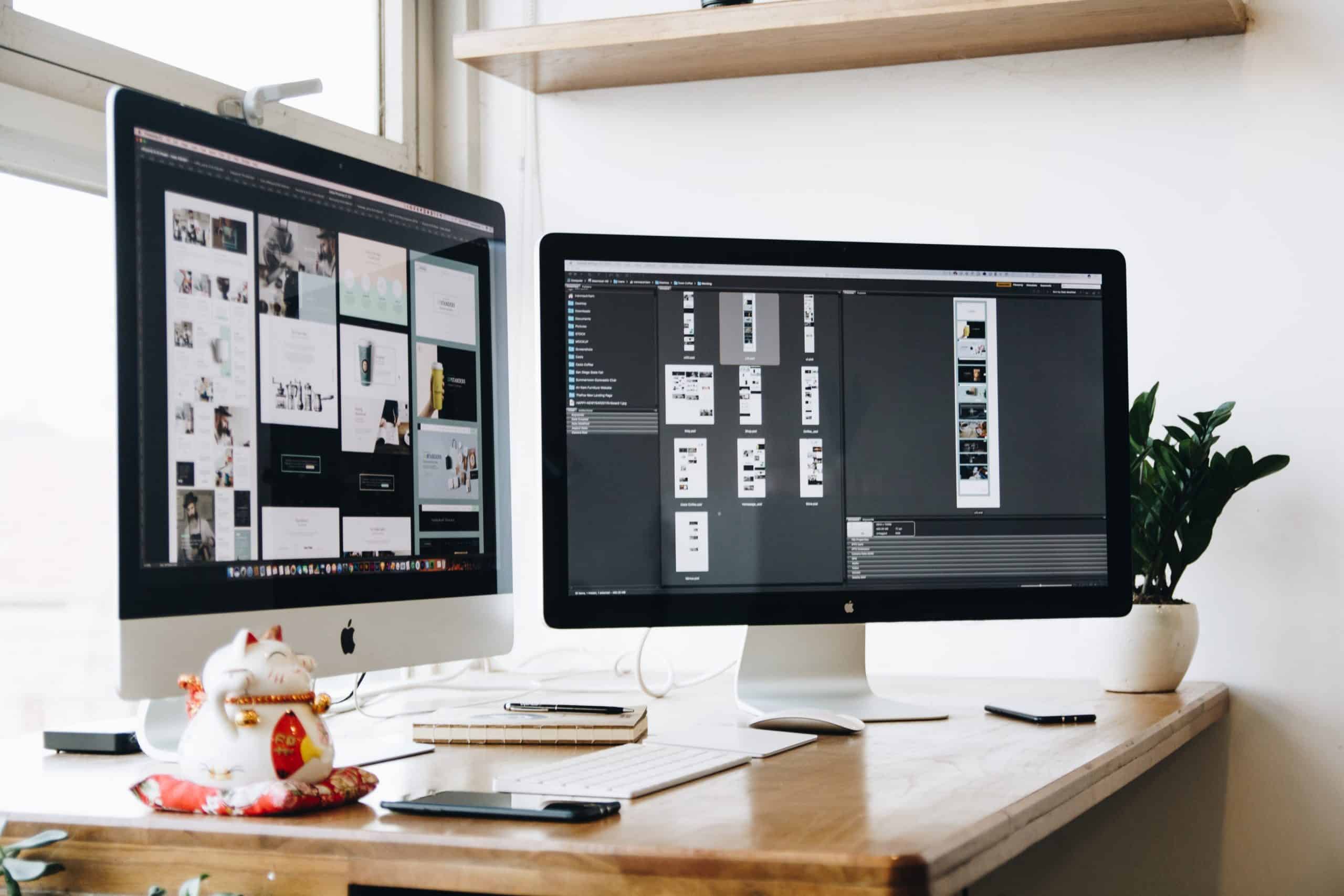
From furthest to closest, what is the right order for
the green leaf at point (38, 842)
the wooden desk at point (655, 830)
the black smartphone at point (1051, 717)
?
the black smartphone at point (1051, 717) → the green leaf at point (38, 842) → the wooden desk at point (655, 830)

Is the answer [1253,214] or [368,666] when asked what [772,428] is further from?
[1253,214]

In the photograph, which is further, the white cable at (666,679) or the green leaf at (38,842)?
the white cable at (666,679)

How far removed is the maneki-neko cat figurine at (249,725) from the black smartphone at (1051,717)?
2.36 ft

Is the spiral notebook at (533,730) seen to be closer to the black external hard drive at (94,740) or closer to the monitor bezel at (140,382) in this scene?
the monitor bezel at (140,382)

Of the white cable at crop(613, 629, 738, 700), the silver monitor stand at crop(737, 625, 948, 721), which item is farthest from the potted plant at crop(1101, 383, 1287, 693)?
the white cable at crop(613, 629, 738, 700)

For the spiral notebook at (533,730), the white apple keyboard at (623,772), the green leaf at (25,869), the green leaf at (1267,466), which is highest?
the green leaf at (1267,466)

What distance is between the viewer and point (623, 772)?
39.0 inches

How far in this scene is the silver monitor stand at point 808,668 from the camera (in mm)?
1382

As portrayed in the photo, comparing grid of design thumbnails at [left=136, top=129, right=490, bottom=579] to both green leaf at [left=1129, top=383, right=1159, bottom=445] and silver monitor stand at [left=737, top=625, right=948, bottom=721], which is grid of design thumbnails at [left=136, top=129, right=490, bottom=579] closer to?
silver monitor stand at [left=737, top=625, right=948, bottom=721]

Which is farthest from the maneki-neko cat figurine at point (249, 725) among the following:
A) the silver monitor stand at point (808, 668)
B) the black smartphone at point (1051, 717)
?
the black smartphone at point (1051, 717)

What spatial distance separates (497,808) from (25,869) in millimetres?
304

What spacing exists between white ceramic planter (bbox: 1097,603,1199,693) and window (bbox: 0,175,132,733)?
3.82 ft

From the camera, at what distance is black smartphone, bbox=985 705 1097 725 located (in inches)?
51.3

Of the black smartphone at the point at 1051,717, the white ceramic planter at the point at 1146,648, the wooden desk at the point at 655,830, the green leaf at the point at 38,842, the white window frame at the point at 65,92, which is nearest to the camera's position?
the wooden desk at the point at 655,830
